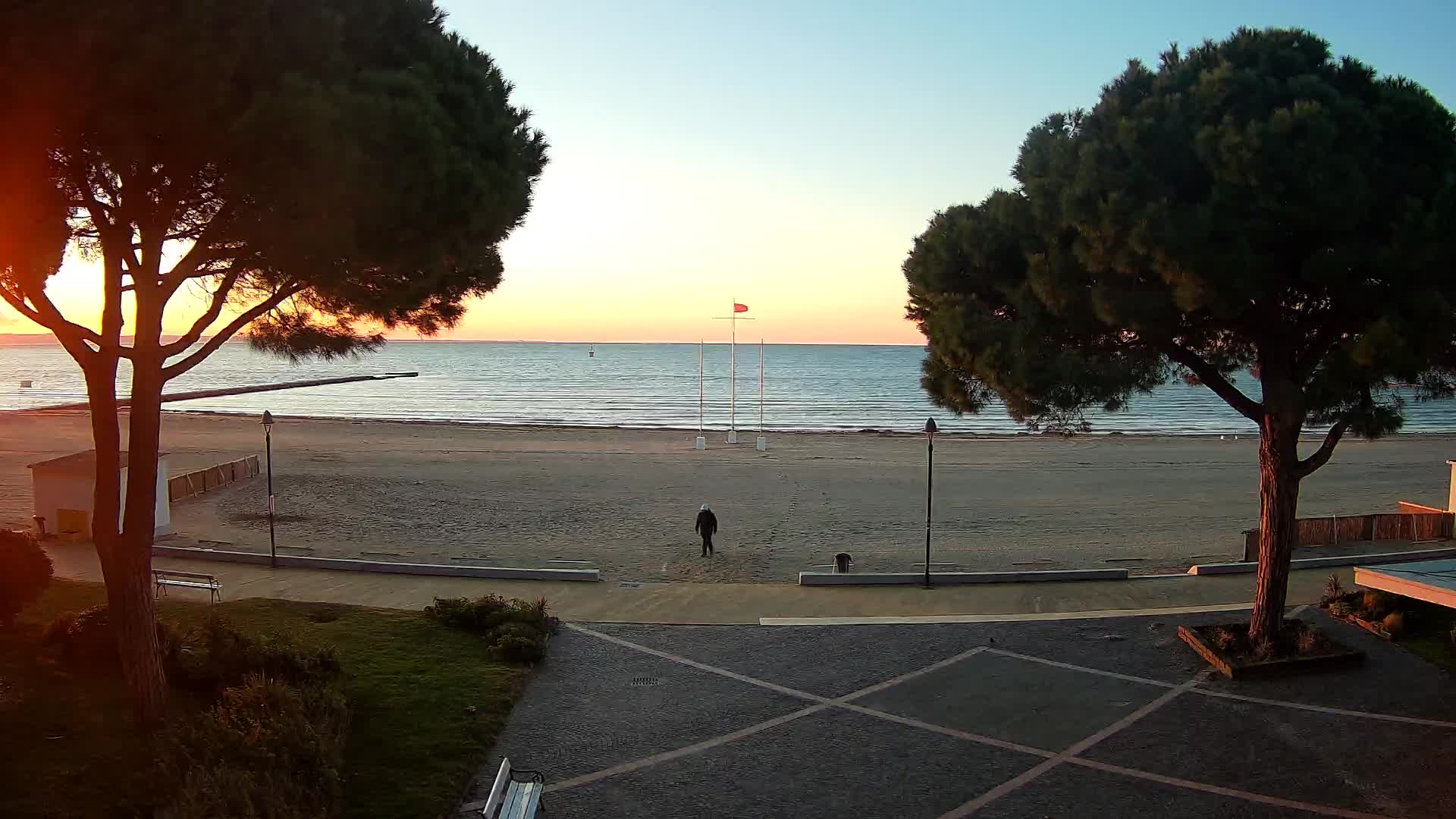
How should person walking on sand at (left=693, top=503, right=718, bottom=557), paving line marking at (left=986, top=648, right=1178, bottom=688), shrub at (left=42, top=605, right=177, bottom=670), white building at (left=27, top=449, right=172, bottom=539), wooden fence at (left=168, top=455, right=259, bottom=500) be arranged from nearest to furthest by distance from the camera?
1. shrub at (left=42, top=605, right=177, bottom=670)
2. paving line marking at (left=986, top=648, right=1178, bottom=688)
3. white building at (left=27, top=449, right=172, bottom=539)
4. person walking on sand at (left=693, top=503, right=718, bottom=557)
5. wooden fence at (left=168, top=455, right=259, bottom=500)

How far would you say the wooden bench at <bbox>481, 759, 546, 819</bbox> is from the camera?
668 cm

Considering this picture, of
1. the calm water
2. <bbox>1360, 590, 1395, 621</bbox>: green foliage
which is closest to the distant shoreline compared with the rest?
the calm water

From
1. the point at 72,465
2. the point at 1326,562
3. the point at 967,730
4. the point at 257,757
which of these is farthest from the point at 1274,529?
the point at 72,465

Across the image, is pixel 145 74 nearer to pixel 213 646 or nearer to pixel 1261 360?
pixel 213 646

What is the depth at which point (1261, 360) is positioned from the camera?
10781 mm

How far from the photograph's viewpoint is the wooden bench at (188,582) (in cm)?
1396

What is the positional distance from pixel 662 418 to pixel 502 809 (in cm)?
5770

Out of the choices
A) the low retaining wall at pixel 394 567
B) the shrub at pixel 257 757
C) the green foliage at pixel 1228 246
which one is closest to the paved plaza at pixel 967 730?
the shrub at pixel 257 757

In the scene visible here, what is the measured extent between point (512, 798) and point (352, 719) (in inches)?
104

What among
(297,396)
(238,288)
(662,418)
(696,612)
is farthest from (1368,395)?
(297,396)

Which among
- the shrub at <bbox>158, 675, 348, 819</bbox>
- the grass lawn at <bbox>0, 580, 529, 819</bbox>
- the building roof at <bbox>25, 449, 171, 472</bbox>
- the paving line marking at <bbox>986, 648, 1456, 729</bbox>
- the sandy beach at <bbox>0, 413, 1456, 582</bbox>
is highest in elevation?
the building roof at <bbox>25, 449, 171, 472</bbox>

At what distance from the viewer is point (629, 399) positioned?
8338 centimetres

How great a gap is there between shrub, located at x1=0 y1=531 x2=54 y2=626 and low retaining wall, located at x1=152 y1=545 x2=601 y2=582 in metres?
6.76

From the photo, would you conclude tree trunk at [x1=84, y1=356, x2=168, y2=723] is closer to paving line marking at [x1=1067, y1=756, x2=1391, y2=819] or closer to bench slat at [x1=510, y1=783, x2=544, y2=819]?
bench slat at [x1=510, y1=783, x2=544, y2=819]
